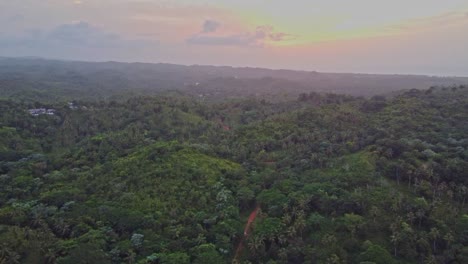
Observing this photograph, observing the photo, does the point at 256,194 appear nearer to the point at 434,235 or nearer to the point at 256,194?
the point at 256,194

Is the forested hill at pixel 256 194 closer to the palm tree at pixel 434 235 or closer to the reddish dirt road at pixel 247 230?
the palm tree at pixel 434 235

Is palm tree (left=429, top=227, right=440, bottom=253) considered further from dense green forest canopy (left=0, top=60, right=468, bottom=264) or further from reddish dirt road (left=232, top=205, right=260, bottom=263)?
reddish dirt road (left=232, top=205, right=260, bottom=263)

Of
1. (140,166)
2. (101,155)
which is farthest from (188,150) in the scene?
(101,155)

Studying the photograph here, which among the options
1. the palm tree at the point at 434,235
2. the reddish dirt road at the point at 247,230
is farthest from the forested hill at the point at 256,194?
the reddish dirt road at the point at 247,230

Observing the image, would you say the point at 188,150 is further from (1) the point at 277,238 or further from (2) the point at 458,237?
(2) the point at 458,237

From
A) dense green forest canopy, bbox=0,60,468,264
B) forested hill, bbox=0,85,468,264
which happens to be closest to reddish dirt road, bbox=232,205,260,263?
dense green forest canopy, bbox=0,60,468,264

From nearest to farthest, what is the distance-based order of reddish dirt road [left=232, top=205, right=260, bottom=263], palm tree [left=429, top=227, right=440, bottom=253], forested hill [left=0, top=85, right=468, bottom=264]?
palm tree [left=429, top=227, right=440, bottom=253]
forested hill [left=0, top=85, right=468, bottom=264]
reddish dirt road [left=232, top=205, right=260, bottom=263]
